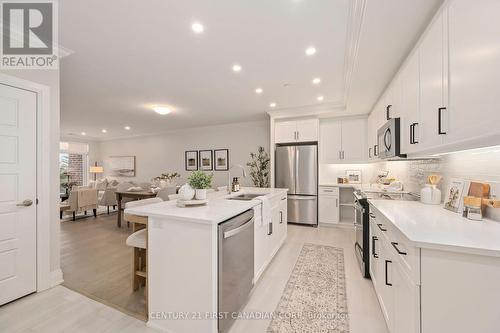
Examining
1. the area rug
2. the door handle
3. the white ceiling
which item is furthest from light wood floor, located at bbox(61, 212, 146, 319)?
the white ceiling

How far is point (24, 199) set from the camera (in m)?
2.01

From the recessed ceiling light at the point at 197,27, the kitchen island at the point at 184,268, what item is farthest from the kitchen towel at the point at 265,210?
the recessed ceiling light at the point at 197,27

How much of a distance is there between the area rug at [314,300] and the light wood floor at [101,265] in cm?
127

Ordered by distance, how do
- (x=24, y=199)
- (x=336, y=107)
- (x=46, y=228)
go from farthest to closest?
(x=336, y=107), (x=46, y=228), (x=24, y=199)

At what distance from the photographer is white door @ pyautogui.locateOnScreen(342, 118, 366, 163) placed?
14.2 ft

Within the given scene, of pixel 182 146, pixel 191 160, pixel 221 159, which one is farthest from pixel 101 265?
pixel 182 146

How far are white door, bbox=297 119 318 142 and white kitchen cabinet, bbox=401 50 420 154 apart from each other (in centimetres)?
223

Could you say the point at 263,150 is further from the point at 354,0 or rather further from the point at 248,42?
the point at 354,0

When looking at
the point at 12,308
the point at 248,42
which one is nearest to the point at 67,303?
the point at 12,308

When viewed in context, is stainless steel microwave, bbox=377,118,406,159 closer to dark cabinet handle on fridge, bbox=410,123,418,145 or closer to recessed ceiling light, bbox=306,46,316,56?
dark cabinet handle on fridge, bbox=410,123,418,145

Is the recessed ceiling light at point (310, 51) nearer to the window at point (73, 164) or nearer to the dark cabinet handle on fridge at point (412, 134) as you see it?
the dark cabinet handle on fridge at point (412, 134)

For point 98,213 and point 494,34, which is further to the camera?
point 98,213

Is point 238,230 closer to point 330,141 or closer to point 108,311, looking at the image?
point 108,311

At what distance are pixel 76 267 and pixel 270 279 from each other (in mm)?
2522
